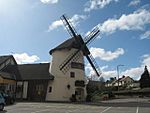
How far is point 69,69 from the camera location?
5116cm

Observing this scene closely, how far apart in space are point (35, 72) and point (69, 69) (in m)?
7.99

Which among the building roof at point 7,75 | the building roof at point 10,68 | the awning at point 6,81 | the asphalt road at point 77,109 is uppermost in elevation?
the building roof at point 10,68

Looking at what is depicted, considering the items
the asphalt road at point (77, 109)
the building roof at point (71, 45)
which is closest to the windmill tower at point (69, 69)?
the building roof at point (71, 45)

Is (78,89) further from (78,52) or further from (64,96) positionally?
(78,52)

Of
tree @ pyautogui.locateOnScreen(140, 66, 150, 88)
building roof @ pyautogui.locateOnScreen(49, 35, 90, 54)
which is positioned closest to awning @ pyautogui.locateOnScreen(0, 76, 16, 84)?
building roof @ pyautogui.locateOnScreen(49, 35, 90, 54)

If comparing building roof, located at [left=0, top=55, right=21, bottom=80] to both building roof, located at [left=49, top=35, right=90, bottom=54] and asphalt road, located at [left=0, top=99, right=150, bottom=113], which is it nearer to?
building roof, located at [left=49, top=35, right=90, bottom=54]

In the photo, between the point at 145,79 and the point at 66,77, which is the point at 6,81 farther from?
the point at 145,79

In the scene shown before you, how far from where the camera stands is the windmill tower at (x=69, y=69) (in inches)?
1987

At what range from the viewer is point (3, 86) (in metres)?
51.8

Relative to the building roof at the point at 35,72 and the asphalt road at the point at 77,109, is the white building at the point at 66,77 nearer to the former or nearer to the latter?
the building roof at the point at 35,72

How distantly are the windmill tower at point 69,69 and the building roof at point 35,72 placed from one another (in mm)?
1322

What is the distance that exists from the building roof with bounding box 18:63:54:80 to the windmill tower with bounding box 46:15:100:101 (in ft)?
4.34

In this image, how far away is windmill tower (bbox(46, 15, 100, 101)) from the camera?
5048 cm

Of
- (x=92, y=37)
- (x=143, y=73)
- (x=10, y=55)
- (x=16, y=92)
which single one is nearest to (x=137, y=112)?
(x=92, y=37)
